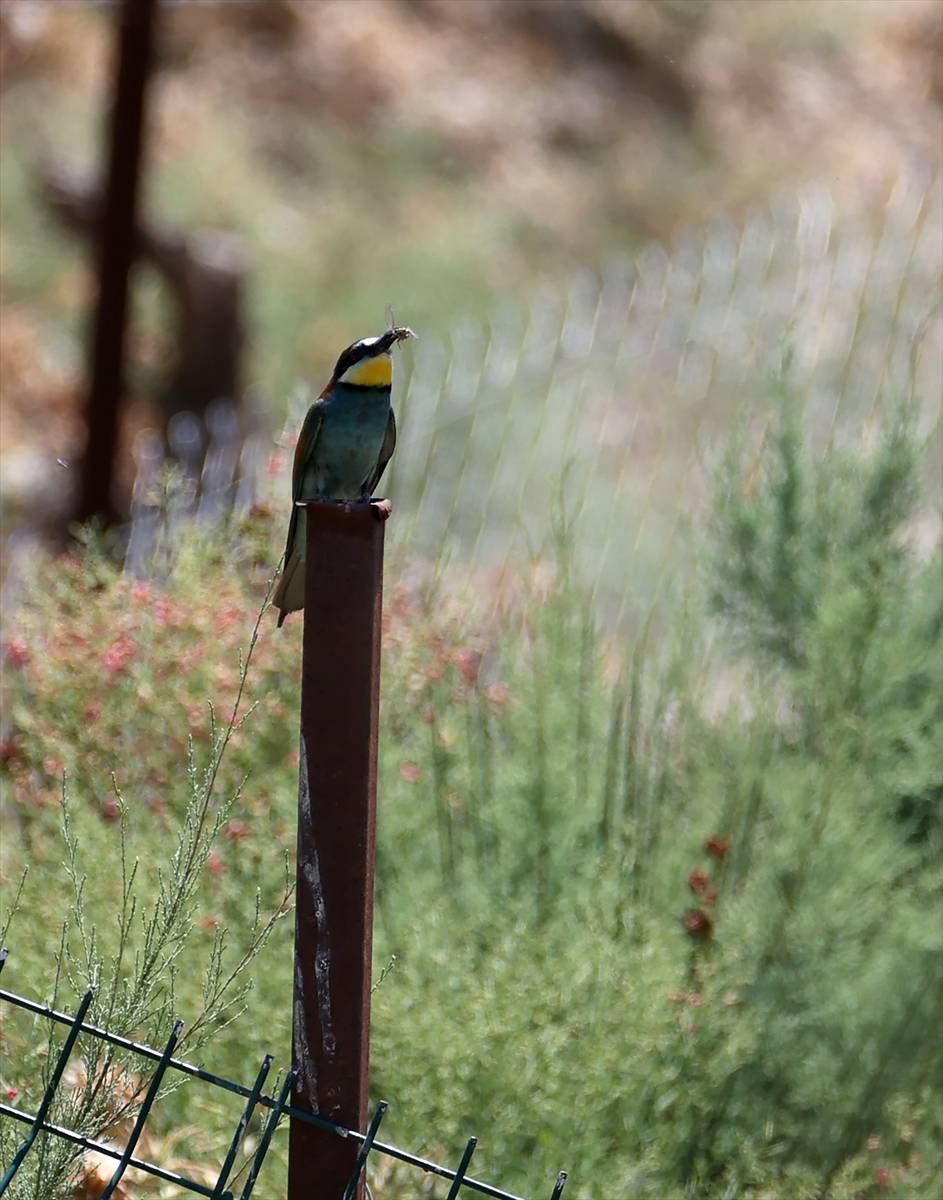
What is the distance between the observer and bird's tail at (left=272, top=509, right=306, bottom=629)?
6.98ft

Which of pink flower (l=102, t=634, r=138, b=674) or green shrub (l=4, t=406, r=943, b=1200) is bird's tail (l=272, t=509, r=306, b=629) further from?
pink flower (l=102, t=634, r=138, b=674)

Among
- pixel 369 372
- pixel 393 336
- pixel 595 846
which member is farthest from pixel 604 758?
pixel 393 336

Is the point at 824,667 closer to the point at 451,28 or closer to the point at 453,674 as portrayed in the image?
the point at 453,674

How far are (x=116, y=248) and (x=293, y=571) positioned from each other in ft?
11.2

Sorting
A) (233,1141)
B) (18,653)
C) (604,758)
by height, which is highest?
(18,653)

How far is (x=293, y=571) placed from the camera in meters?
2.20

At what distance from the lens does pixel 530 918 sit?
2.99 meters

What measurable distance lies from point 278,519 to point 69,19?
28.6 ft

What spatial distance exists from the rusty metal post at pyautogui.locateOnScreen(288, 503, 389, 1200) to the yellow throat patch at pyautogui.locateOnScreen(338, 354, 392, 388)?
589mm

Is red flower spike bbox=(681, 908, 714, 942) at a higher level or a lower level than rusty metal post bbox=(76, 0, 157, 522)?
lower

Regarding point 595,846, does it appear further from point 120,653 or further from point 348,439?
point 348,439

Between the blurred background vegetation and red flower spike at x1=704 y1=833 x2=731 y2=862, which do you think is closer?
the blurred background vegetation

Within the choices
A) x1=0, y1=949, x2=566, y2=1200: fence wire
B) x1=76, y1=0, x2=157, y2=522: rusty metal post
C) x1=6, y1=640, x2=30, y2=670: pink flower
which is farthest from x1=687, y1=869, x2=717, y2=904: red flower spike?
x1=76, y1=0, x2=157, y2=522: rusty metal post

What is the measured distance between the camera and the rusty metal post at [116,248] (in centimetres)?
527
